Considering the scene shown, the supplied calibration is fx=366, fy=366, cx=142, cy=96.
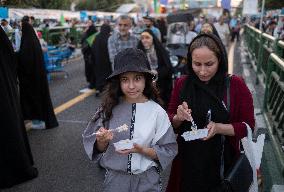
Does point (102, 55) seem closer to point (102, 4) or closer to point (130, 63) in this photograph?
point (130, 63)

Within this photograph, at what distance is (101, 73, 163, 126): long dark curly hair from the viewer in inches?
85.7

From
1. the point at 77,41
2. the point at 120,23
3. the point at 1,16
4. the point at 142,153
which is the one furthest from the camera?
the point at 77,41

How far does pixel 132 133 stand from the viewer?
213cm

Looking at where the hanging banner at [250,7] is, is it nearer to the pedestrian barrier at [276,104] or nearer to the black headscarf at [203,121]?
the pedestrian barrier at [276,104]

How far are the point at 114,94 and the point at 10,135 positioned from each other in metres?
2.10

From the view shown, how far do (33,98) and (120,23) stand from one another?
5.95 ft

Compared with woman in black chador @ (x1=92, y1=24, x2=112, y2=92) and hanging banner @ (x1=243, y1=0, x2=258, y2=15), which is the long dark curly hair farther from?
hanging banner @ (x1=243, y1=0, x2=258, y2=15)

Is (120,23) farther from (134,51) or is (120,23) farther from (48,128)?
Answer: (134,51)

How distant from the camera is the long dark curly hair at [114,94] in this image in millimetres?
2178

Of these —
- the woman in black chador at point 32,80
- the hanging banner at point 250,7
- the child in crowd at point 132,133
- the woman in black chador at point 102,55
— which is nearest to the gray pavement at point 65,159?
the woman in black chador at point 32,80

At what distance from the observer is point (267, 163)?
12.8 feet

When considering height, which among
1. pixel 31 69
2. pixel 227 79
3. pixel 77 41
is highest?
pixel 227 79

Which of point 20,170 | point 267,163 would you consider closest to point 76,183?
point 20,170

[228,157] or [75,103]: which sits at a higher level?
[228,157]
